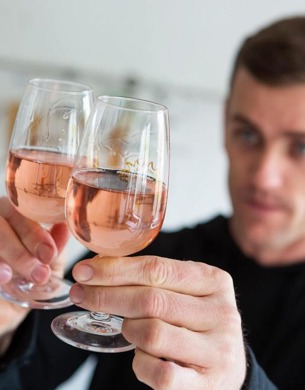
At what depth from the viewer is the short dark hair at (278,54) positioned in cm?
144

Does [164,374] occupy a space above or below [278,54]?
below

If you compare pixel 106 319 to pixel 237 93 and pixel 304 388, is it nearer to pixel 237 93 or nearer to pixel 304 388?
pixel 304 388

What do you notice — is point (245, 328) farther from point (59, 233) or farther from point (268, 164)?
point (59, 233)

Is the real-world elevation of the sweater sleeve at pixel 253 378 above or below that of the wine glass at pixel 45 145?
below

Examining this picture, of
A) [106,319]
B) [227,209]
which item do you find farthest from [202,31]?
[106,319]

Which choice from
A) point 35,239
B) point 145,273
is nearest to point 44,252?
point 35,239

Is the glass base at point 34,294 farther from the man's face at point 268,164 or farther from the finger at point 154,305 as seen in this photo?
the man's face at point 268,164

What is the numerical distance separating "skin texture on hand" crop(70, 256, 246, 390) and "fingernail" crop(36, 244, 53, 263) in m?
0.23

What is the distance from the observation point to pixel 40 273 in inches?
38.6

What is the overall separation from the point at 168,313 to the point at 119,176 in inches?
6.8

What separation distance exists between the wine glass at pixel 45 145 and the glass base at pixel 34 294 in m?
0.15

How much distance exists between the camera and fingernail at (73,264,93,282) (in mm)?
725

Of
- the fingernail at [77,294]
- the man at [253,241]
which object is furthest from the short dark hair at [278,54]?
the fingernail at [77,294]

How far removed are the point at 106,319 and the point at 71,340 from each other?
0.10m
